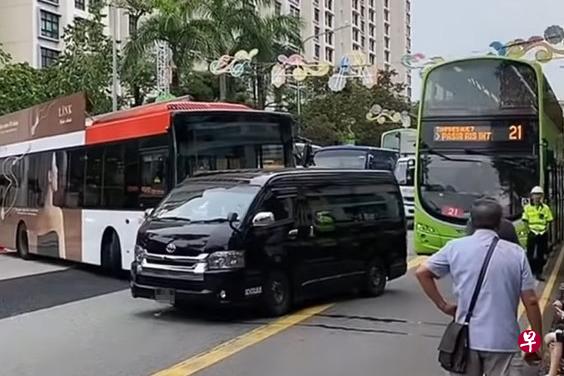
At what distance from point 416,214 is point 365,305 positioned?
5788mm

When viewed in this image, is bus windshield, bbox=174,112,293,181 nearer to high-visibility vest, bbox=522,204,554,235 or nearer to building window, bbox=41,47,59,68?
high-visibility vest, bbox=522,204,554,235

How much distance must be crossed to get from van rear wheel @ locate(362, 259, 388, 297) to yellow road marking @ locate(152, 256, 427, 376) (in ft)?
3.54

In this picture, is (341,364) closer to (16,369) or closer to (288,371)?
(288,371)

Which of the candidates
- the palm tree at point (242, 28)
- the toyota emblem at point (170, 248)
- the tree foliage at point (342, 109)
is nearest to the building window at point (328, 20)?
the tree foliage at point (342, 109)

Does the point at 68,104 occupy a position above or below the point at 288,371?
above

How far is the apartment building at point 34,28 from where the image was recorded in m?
63.6

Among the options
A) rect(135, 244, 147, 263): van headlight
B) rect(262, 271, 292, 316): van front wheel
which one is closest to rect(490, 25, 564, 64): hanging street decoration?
rect(262, 271, 292, 316): van front wheel

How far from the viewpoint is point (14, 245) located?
20938 millimetres

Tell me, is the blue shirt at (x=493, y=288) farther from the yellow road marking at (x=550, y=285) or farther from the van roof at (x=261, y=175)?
the yellow road marking at (x=550, y=285)

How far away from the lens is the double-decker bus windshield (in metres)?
16.8

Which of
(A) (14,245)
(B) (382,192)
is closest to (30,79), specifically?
(A) (14,245)

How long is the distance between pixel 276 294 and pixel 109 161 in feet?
19.3

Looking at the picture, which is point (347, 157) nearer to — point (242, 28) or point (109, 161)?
point (242, 28)

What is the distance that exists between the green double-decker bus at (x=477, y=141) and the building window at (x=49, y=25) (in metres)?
52.4
